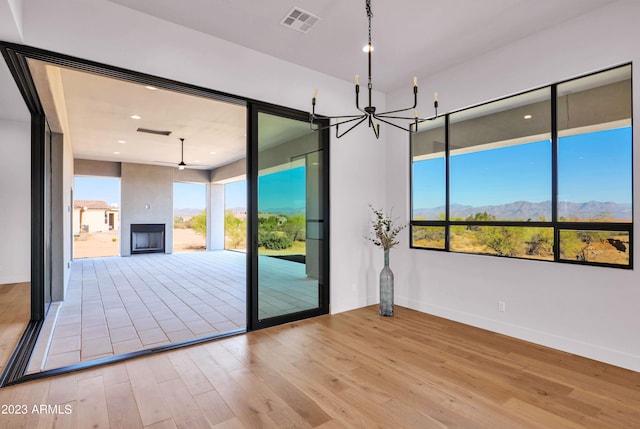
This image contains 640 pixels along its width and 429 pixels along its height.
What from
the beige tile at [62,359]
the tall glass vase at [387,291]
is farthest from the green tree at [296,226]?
the beige tile at [62,359]

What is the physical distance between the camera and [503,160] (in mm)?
3787

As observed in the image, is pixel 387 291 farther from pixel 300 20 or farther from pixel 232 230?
pixel 232 230

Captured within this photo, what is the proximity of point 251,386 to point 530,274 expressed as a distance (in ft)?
9.63

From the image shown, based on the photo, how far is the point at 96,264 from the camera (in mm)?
8773

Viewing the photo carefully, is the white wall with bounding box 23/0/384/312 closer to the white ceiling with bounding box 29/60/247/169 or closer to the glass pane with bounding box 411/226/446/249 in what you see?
the white ceiling with bounding box 29/60/247/169

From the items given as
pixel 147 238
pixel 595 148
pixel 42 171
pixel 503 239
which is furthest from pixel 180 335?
pixel 147 238

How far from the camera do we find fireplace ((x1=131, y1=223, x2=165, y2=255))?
35.3 feet

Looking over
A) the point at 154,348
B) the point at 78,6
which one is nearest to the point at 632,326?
the point at 154,348

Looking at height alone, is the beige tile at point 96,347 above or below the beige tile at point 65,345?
below

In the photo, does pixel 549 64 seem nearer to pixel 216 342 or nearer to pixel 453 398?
pixel 453 398

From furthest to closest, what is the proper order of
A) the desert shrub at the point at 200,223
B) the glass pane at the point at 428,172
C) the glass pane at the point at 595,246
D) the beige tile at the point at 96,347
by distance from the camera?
the desert shrub at the point at 200,223 < the glass pane at the point at 428,172 < the beige tile at the point at 96,347 < the glass pane at the point at 595,246

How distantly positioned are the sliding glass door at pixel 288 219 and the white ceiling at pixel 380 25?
802mm

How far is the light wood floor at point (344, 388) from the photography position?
6.85 ft

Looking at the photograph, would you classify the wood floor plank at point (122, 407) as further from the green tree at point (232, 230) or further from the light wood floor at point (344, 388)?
the green tree at point (232, 230)
